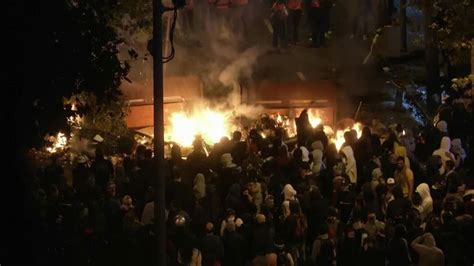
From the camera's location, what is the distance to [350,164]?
1644 cm

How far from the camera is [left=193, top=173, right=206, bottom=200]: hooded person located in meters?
14.8

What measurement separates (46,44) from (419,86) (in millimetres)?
17855

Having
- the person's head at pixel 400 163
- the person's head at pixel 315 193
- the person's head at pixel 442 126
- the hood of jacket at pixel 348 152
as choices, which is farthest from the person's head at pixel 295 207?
the person's head at pixel 442 126

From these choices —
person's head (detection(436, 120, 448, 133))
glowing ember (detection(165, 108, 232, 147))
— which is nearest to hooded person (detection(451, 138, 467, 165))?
person's head (detection(436, 120, 448, 133))

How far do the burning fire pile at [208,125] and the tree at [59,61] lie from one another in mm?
8636

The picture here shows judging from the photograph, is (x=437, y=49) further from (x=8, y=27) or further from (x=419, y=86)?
(x=8, y=27)

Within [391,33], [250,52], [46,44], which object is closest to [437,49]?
[391,33]

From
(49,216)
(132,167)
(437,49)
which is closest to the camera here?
(49,216)

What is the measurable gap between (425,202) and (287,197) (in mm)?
2320

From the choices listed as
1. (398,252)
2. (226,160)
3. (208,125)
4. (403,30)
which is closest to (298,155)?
(226,160)

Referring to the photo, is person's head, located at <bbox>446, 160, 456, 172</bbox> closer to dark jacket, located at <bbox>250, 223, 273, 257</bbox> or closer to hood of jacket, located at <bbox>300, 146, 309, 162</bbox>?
hood of jacket, located at <bbox>300, 146, 309, 162</bbox>

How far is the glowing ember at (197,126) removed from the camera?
2141 centimetres

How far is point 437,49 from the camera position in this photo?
25.6 m

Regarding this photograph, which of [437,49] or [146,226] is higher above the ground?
[437,49]
